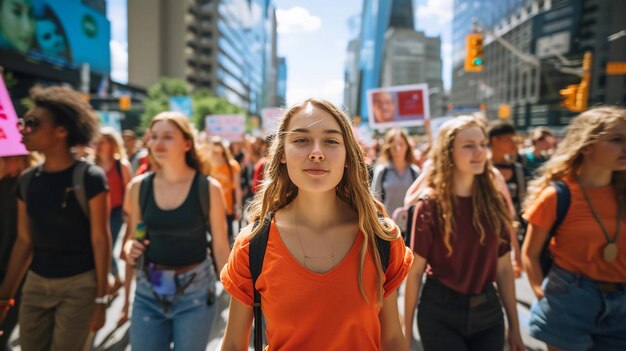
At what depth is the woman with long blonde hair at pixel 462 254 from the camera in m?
2.32

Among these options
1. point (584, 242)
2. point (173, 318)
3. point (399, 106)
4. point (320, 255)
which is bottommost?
point (173, 318)

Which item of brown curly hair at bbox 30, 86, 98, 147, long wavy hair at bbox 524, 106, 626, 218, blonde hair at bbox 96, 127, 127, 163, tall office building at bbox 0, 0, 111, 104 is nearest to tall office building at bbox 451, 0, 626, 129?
long wavy hair at bbox 524, 106, 626, 218

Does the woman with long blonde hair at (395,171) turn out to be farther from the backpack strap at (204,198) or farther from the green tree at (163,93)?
the green tree at (163,93)

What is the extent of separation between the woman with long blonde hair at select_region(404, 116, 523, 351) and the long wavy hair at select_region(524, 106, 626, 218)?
0.41m

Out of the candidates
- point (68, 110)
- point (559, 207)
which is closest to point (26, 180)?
point (68, 110)

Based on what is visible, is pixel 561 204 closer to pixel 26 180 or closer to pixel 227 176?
pixel 26 180

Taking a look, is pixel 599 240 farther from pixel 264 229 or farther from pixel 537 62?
pixel 537 62

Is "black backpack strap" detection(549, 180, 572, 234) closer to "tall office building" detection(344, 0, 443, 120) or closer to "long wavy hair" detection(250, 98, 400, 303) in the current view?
"long wavy hair" detection(250, 98, 400, 303)

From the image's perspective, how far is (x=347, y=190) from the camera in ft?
5.83

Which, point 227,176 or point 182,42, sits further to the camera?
point 182,42

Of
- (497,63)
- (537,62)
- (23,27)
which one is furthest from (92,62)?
(497,63)

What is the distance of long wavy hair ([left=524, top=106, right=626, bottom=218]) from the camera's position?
7.95 ft

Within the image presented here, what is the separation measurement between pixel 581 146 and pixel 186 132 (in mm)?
2752

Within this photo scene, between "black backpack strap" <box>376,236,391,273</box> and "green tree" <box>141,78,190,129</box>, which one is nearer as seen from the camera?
"black backpack strap" <box>376,236,391,273</box>
